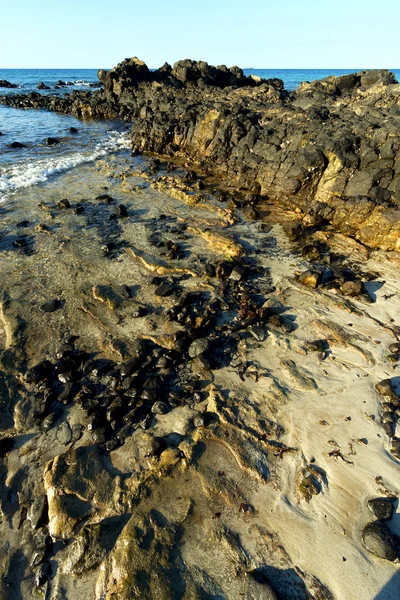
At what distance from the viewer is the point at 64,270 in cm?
1284

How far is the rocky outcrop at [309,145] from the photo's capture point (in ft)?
52.6

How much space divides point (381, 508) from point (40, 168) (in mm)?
26694

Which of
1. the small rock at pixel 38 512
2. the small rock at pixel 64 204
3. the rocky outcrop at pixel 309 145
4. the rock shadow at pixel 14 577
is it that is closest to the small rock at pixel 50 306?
the small rock at pixel 38 512

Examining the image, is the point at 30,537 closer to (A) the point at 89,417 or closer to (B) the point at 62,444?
(B) the point at 62,444

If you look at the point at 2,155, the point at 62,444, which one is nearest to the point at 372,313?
the point at 62,444

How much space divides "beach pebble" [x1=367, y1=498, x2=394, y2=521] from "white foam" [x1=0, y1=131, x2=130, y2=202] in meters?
21.8

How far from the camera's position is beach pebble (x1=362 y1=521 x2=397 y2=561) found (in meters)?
5.73

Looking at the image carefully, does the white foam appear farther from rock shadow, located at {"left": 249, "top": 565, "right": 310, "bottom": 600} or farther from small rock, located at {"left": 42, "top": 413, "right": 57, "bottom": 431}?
rock shadow, located at {"left": 249, "top": 565, "right": 310, "bottom": 600}

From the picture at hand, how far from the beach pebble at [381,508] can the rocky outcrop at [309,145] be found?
11.8 meters

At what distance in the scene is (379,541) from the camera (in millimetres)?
5832

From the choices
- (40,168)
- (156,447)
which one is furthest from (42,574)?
(40,168)

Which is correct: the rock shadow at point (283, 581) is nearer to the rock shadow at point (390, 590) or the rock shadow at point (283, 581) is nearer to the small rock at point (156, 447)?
the rock shadow at point (390, 590)

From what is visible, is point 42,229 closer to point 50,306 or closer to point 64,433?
point 50,306

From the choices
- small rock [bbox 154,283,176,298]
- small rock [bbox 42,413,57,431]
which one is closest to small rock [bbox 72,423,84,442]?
small rock [bbox 42,413,57,431]
